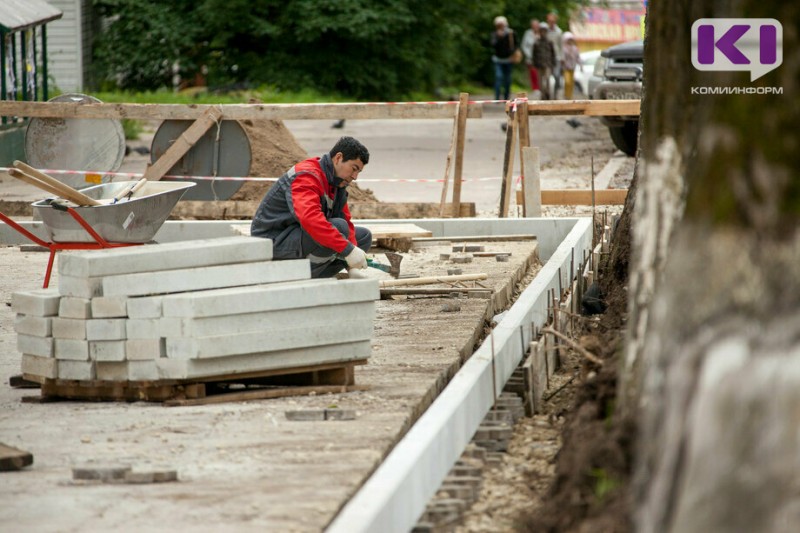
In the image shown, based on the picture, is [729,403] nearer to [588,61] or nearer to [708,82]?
[708,82]

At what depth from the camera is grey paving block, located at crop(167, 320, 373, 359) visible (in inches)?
256

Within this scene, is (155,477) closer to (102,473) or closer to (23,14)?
(102,473)

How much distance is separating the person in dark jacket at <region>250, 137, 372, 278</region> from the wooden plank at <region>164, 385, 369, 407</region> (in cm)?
133

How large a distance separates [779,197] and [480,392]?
3.26 meters

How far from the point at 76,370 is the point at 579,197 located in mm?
8345

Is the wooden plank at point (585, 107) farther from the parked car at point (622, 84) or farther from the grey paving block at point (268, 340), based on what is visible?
the grey paving block at point (268, 340)

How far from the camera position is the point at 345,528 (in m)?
4.23

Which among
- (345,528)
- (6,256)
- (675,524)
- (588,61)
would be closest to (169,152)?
(6,256)

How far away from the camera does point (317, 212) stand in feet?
26.6

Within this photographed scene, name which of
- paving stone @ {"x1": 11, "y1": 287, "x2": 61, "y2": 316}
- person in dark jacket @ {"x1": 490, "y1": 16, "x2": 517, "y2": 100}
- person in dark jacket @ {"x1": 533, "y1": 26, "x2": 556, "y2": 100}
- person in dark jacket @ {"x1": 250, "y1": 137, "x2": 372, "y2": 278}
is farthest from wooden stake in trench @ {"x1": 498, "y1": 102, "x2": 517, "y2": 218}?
person in dark jacket @ {"x1": 490, "y1": 16, "x2": 517, "y2": 100}

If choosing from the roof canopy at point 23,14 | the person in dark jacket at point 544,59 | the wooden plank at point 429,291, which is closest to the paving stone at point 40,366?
the wooden plank at point 429,291

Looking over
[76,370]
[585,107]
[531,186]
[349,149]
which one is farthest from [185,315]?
[585,107]

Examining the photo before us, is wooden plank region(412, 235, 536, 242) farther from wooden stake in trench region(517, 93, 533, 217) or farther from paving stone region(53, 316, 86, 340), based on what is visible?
paving stone region(53, 316, 86, 340)

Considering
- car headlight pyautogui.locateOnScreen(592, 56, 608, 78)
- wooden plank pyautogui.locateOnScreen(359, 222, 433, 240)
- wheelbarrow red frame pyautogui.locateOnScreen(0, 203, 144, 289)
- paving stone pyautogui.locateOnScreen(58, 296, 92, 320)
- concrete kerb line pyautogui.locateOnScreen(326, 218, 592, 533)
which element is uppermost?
car headlight pyautogui.locateOnScreen(592, 56, 608, 78)
